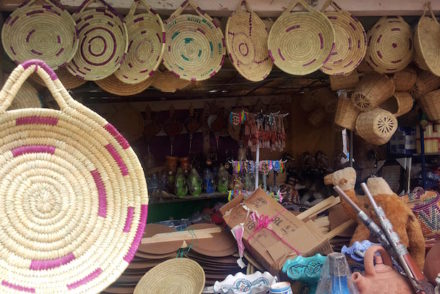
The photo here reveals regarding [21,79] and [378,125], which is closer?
[21,79]

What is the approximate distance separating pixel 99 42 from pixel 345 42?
148 cm

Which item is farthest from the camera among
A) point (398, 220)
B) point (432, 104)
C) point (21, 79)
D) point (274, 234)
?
point (432, 104)

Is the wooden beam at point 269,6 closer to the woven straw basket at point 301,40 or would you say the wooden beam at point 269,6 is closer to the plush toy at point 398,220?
the woven straw basket at point 301,40

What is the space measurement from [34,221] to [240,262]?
54.5 inches

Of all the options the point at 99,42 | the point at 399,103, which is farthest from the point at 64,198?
the point at 399,103

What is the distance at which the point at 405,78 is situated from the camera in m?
2.96

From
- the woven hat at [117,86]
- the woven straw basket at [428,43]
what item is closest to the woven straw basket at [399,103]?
the woven straw basket at [428,43]

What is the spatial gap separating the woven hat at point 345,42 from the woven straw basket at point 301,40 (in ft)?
0.36

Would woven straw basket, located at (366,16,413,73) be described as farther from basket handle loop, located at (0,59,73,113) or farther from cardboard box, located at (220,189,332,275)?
basket handle loop, located at (0,59,73,113)

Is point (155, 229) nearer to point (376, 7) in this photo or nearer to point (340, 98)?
point (340, 98)

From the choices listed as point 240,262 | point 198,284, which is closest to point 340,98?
point 240,262

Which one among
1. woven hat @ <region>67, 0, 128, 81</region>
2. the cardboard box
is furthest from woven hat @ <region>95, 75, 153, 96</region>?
the cardboard box

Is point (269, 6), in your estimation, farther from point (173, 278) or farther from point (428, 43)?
point (173, 278)

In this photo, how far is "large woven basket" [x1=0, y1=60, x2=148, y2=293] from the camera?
3.89ft
